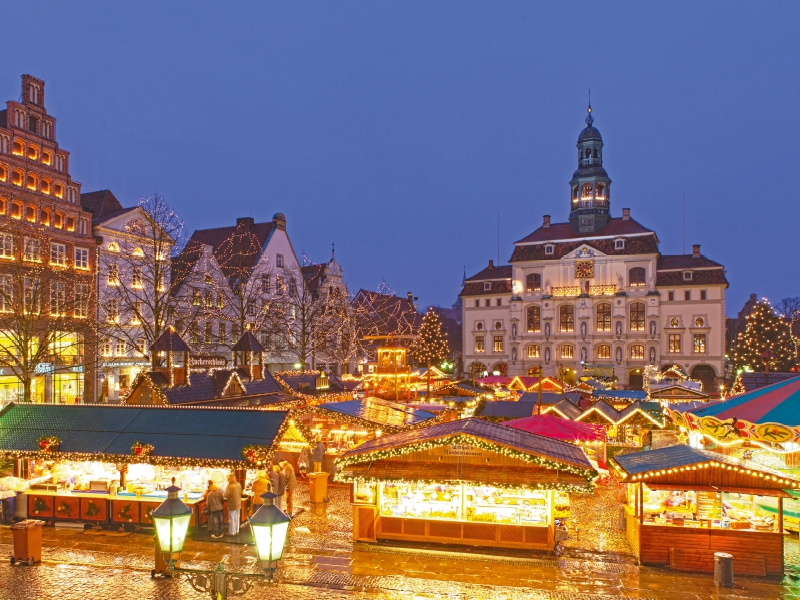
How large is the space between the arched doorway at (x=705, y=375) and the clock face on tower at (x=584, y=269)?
1383 centimetres

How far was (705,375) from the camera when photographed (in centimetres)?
6125

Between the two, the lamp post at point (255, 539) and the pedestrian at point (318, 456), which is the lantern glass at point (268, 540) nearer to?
the lamp post at point (255, 539)

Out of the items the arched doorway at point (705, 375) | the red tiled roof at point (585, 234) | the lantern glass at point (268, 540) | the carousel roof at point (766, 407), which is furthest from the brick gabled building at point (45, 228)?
the arched doorway at point (705, 375)

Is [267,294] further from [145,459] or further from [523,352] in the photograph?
[145,459]

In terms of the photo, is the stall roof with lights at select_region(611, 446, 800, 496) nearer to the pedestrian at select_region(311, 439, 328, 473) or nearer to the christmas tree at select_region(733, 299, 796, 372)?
the pedestrian at select_region(311, 439, 328, 473)

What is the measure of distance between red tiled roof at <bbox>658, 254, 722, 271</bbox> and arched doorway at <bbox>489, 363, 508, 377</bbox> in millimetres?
18840

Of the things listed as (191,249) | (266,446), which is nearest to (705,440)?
(266,446)

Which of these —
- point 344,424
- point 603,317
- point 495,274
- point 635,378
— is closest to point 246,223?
point 495,274

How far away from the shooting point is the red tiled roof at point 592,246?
62.0 metres

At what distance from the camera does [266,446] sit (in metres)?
14.6

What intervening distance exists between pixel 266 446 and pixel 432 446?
13.1ft

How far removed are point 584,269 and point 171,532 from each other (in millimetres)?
61845

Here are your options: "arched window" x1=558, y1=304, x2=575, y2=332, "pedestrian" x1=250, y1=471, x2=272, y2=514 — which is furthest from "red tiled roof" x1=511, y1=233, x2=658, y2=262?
"pedestrian" x1=250, y1=471, x2=272, y2=514

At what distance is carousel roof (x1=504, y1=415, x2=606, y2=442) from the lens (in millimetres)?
19500
